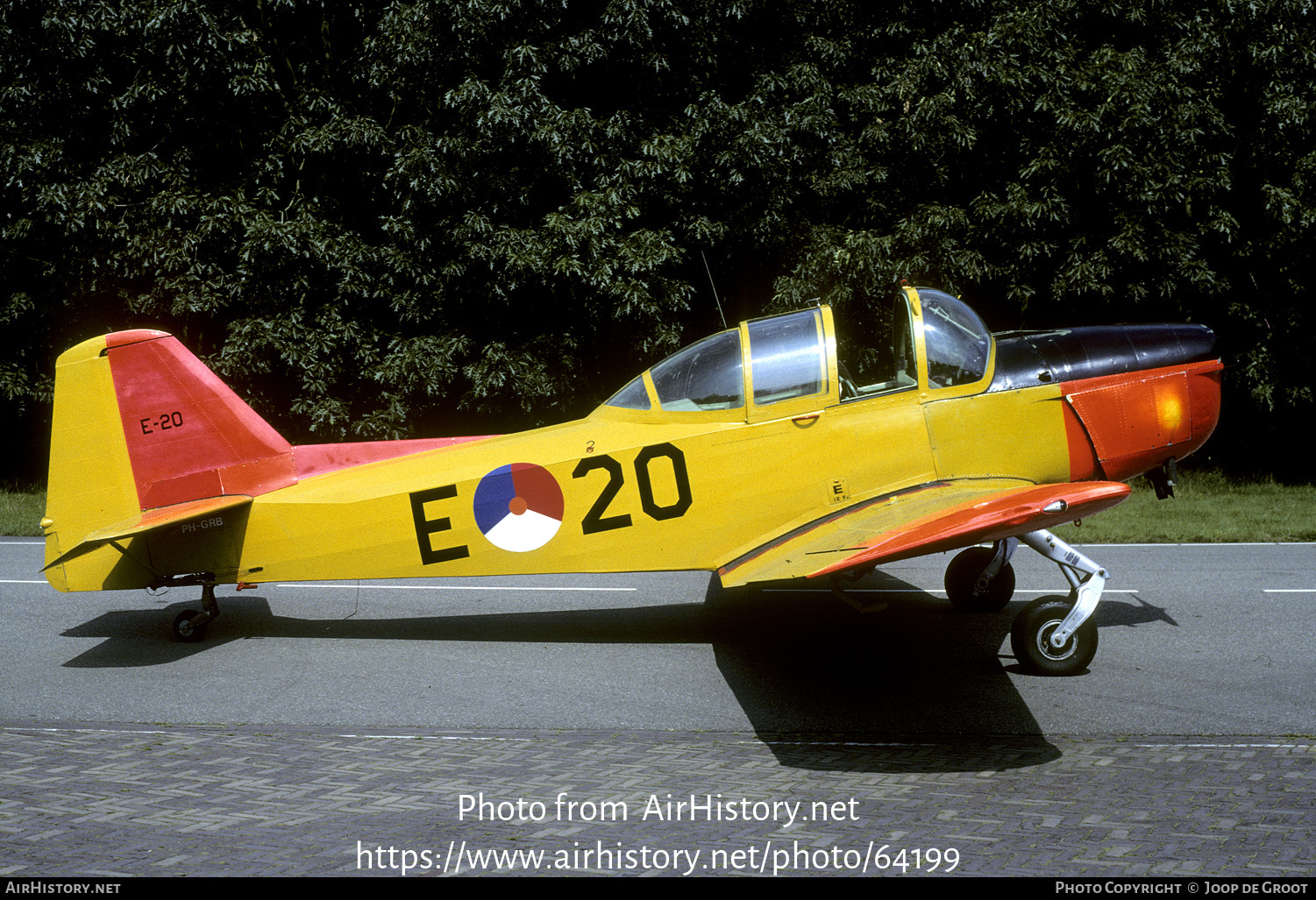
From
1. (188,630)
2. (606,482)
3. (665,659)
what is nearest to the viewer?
(606,482)

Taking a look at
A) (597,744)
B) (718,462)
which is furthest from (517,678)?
(718,462)

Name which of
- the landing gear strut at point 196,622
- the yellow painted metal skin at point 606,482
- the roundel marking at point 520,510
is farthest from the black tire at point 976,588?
the landing gear strut at point 196,622

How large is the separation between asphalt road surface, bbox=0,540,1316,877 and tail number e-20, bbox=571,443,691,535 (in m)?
1.04

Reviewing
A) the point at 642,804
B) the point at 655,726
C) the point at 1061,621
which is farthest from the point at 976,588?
the point at 642,804

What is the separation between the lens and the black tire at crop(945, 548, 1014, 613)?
797 cm

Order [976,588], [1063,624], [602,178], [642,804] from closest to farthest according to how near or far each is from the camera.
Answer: [642,804]
[1063,624]
[976,588]
[602,178]

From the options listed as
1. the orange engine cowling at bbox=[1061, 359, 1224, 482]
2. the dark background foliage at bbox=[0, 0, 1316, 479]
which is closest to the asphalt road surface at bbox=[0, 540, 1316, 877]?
the orange engine cowling at bbox=[1061, 359, 1224, 482]

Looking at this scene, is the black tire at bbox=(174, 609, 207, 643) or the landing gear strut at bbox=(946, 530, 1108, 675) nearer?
the landing gear strut at bbox=(946, 530, 1108, 675)

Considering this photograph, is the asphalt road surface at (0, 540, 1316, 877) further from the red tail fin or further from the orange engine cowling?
the orange engine cowling

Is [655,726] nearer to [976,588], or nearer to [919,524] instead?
[919,524]

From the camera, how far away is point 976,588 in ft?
26.1

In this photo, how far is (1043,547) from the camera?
6309 mm

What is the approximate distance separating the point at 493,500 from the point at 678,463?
1.31 metres
